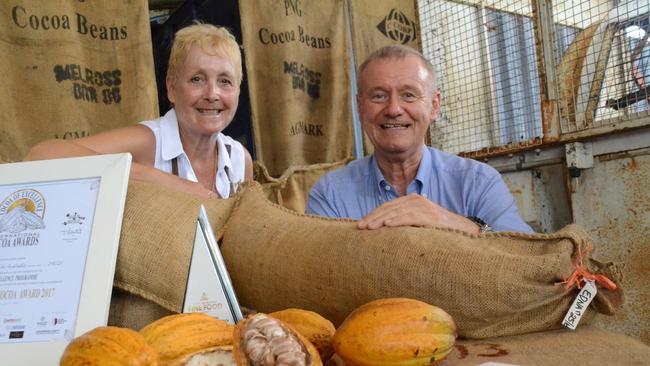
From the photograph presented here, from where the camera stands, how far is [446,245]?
880mm

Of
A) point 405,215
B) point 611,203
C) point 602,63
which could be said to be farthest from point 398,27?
point 405,215

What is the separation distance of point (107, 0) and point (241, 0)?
62cm

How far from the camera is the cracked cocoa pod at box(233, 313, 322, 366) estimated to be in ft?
1.71

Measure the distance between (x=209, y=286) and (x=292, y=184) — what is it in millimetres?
1770

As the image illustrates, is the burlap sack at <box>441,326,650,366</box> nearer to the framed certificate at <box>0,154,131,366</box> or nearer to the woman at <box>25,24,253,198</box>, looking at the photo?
the framed certificate at <box>0,154,131,366</box>

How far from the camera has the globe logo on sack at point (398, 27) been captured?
2973 mm

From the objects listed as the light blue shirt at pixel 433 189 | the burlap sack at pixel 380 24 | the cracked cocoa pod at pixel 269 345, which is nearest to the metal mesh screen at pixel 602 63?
the light blue shirt at pixel 433 189

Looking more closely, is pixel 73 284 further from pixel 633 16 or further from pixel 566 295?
pixel 633 16

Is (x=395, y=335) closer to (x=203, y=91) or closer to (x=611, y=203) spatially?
(x=203, y=91)


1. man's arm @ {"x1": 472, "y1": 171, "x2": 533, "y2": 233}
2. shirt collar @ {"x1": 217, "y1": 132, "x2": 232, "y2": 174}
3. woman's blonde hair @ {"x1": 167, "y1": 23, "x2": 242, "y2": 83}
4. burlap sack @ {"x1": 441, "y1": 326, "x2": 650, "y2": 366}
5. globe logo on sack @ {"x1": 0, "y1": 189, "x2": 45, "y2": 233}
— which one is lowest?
burlap sack @ {"x1": 441, "y1": 326, "x2": 650, "y2": 366}

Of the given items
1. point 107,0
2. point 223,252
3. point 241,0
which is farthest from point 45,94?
point 223,252

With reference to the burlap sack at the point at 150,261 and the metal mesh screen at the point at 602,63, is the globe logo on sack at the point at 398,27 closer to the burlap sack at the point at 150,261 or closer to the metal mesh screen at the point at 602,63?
the metal mesh screen at the point at 602,63

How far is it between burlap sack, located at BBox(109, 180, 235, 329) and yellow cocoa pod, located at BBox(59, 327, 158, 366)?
405 mm

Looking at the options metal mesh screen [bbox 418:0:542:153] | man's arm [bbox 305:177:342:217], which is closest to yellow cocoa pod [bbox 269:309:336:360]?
man's arm [bbox 305:177:342:217]
